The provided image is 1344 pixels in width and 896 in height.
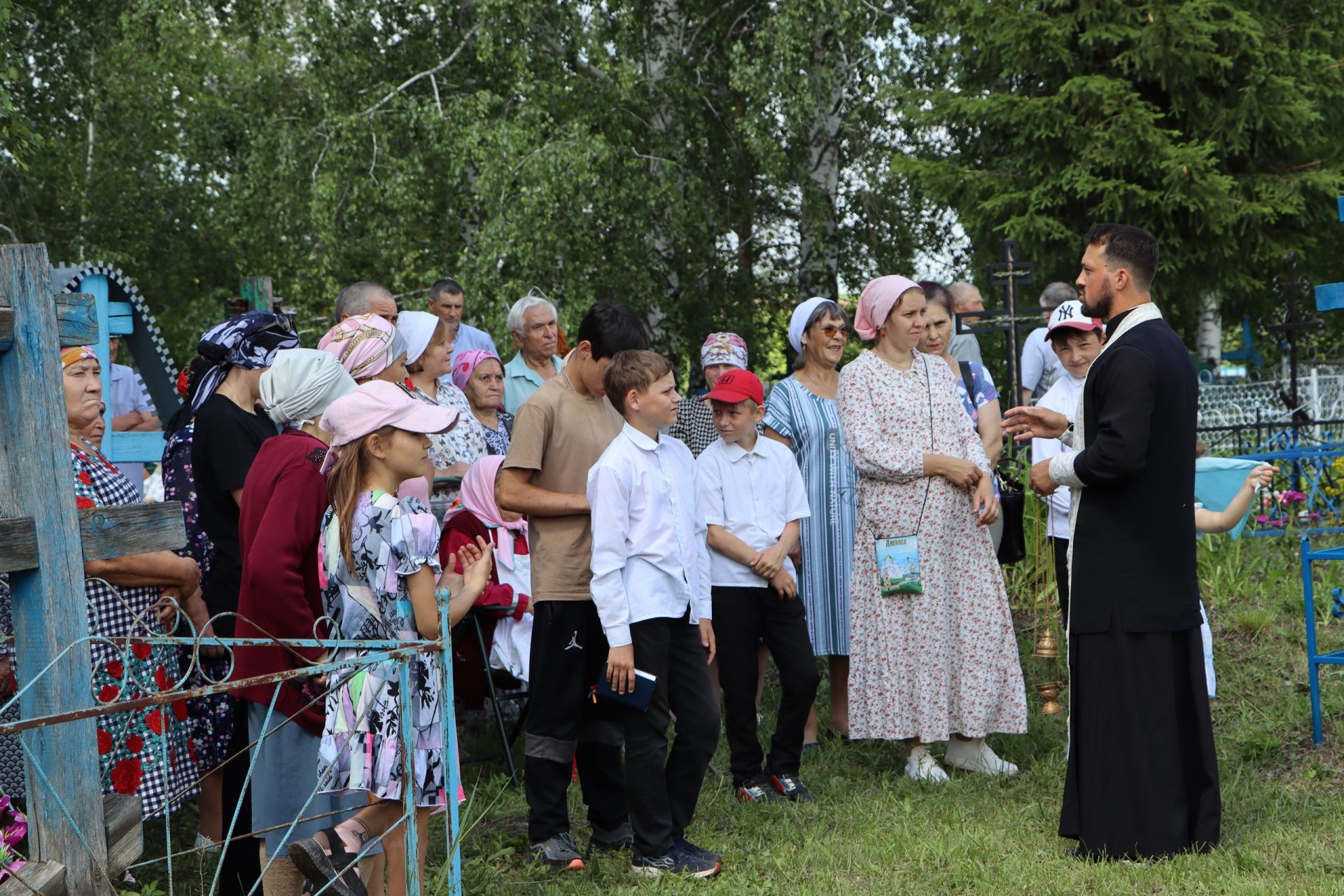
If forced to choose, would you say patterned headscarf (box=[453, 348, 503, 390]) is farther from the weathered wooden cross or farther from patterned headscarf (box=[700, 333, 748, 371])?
the weathered wooden cross

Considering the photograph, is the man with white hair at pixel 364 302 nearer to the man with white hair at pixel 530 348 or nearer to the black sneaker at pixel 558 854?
the man with white hair at pixel 530 348

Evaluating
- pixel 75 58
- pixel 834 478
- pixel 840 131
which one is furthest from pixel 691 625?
pixel 75 58

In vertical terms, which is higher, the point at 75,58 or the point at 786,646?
the point at 75,58

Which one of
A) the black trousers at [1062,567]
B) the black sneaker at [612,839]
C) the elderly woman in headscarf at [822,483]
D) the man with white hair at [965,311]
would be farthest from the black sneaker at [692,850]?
the man with white hair at [965,311]

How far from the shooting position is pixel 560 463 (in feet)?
15.6

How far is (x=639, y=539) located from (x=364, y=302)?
2826 mm

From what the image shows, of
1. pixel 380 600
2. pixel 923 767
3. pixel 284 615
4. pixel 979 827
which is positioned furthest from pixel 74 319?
pixel 923 767

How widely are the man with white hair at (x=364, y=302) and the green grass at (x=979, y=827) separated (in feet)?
7.50

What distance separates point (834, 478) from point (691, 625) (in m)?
1.78

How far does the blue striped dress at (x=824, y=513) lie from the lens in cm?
618

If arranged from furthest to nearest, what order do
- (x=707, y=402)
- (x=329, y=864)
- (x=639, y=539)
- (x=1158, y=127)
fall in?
(x=1158, y=127), (x=707, y=402), (x=639, y=539), (x=329, y=864)

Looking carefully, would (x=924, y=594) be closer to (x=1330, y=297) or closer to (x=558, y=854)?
(x=558, y=854)

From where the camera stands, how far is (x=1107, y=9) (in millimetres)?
15102

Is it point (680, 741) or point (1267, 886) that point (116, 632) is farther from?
point (1267, 886)
